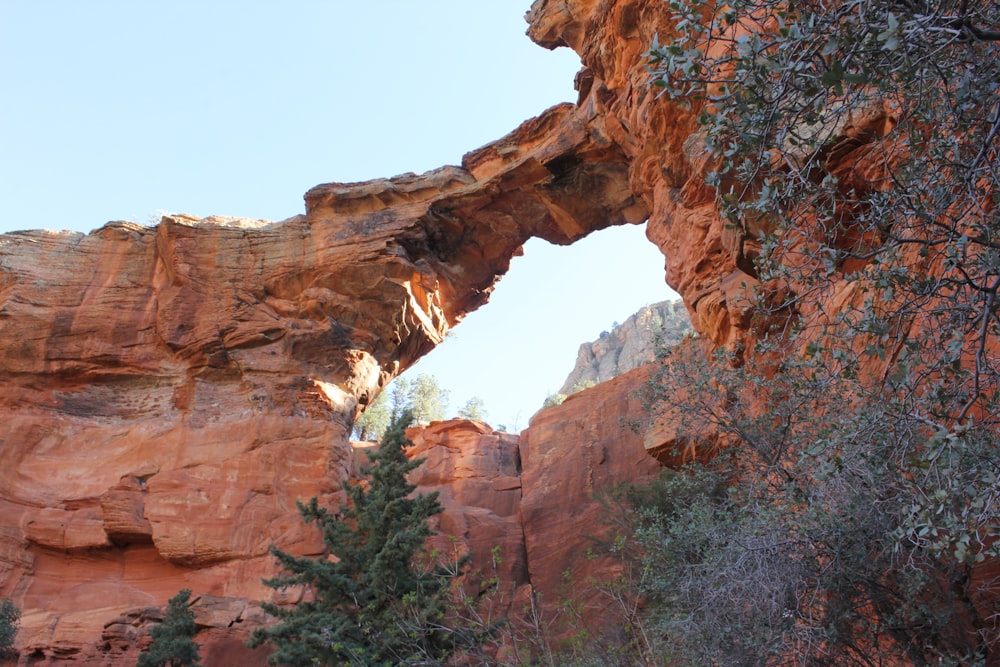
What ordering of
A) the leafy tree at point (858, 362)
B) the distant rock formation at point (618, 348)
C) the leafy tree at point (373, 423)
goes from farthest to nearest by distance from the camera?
the distant rock formation at point (618, 348)
the leafy tree at point (373, 423)
the leafy tree at point (858, 362)

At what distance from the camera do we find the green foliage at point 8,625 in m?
14.8

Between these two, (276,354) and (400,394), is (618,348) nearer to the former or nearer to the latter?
(400,394)

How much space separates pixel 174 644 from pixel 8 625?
405 centimetres

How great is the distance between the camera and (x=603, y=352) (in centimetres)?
6981

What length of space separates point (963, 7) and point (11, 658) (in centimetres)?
1854

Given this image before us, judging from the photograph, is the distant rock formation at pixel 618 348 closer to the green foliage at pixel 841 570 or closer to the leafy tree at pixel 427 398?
the leafy tree at pixel 427 398

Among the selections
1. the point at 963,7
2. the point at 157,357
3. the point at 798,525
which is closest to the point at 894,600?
the point at 798,525

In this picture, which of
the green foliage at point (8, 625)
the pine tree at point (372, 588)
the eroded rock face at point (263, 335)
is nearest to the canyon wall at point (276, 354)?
the eroded rock face at point (263, 335)

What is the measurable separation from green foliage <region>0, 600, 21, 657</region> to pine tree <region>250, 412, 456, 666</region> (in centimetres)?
572

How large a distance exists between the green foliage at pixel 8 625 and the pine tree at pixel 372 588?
5716mm

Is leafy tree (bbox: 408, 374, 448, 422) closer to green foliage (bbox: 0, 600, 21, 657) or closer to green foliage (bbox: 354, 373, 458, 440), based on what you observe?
green foliage (bbox: 354, 373, 458, 440)

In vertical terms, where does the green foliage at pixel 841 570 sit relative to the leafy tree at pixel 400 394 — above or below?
below

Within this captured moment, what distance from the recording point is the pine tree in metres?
11.6

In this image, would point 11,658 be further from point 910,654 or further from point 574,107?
Answer: point 574,107
